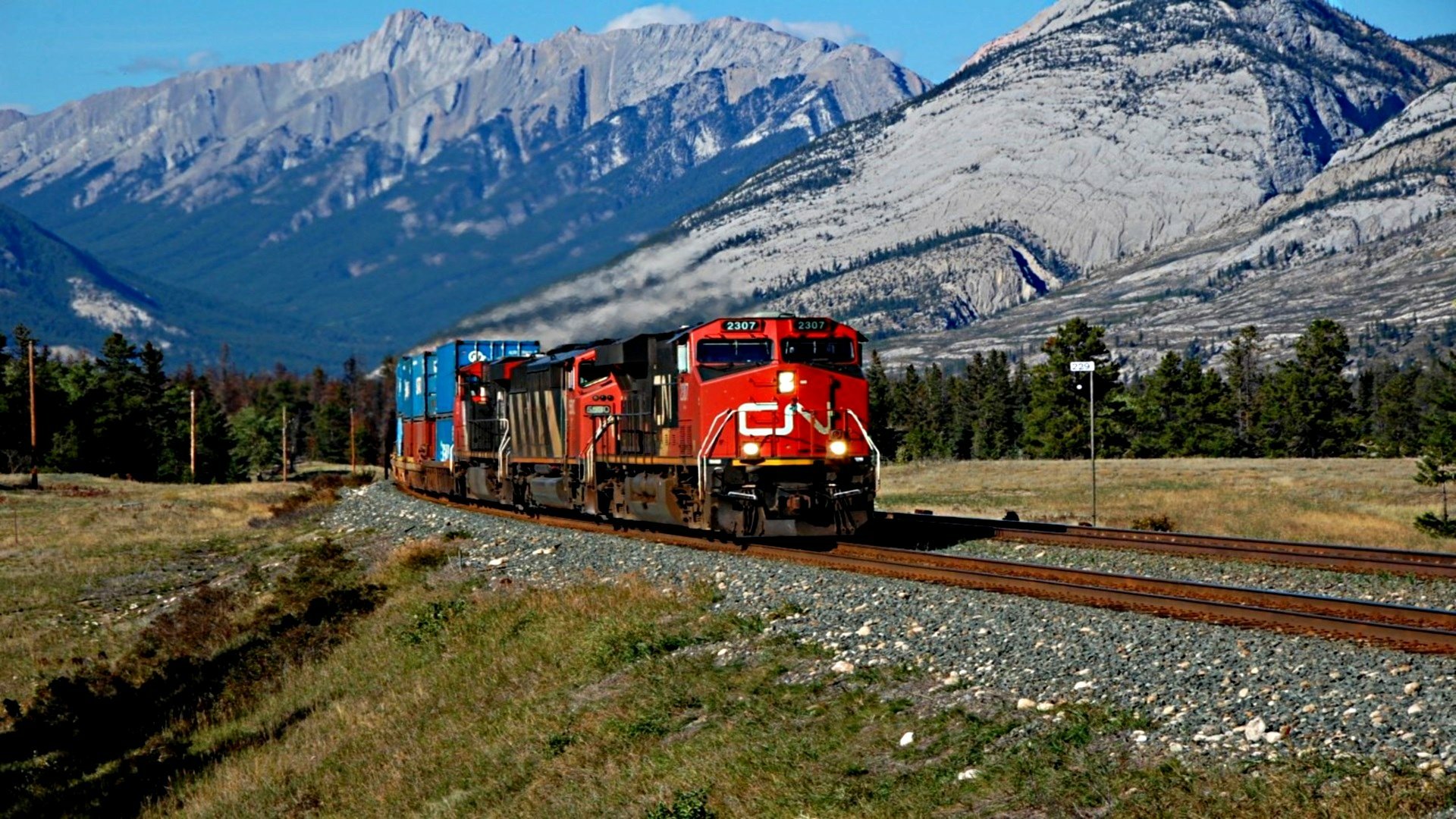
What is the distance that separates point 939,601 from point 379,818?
22.6 feet

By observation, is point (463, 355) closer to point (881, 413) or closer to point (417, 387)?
point (417, 387)

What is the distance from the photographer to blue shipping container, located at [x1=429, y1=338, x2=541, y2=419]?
4722 centimetres

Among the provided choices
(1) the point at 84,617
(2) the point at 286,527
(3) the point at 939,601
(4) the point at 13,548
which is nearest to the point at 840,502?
(3) the point at 939,601

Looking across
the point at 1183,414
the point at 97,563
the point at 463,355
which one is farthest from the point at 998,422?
the point at 97,563

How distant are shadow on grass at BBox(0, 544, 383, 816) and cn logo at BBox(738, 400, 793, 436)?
7.44m

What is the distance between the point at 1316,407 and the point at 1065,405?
1863 centimetres

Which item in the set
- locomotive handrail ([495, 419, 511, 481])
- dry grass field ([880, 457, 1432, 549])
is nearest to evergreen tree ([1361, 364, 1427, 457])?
dry grass field ([880, 457, 1432, 549])

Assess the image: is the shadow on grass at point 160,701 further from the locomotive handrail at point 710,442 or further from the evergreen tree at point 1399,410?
the evergreen tree at point 1399,410

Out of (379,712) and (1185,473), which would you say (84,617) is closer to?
(379,712)

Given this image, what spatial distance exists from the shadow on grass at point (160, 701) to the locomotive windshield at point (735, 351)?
7505 millimetres

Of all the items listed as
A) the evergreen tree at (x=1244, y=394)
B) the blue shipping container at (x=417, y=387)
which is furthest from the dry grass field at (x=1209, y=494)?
the evergreen tree at (x=1244, y=394)

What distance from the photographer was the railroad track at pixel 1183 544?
21.0 m

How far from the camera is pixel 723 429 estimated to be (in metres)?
25.9

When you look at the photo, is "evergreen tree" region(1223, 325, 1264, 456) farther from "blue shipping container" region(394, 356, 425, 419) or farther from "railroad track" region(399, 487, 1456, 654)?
"railroad track" region(399, 487, 1456, 654)
